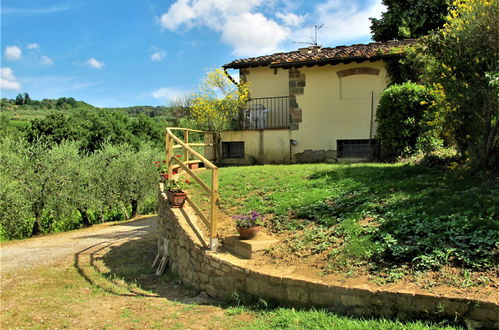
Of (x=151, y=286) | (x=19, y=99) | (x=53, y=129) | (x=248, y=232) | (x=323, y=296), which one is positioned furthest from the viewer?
(x=19, y=99)

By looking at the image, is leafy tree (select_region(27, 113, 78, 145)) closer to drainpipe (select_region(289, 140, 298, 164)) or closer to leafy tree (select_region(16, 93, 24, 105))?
drainpipe (select_region(289, 140, 298, 164))

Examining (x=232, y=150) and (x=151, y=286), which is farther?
(x=232, y=150)

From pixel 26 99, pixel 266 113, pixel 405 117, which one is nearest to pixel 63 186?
pixel 266 113

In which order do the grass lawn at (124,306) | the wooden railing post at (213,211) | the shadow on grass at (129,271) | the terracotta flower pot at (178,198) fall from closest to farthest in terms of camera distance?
the grass lawn at (124,306), the wooden railing post at (213,211), the shadow on grass at (129,271), the terracotta flower pot at (178,198)

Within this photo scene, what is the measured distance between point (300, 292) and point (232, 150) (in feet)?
32.8

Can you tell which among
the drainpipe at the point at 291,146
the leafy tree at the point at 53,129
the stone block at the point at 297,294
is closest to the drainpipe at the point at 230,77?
the drainpipe at the point at 291,146

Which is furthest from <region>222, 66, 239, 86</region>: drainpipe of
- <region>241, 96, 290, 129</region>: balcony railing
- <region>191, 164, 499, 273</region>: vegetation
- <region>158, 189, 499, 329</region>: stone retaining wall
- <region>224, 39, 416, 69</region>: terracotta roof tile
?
<region>158, 189, 499, 329</region>: stone retaining wall

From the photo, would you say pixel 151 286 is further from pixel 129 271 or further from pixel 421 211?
pixel 421 211

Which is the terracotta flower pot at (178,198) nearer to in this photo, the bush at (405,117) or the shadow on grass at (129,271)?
the shadow on grass at (129,271)

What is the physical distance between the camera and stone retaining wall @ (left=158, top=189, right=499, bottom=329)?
312 cm

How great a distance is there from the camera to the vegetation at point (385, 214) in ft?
12.8

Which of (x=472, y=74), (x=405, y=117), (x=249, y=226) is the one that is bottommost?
(x=249, y=226)

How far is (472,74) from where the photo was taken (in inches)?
225

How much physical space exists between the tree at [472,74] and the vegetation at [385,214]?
62 cm
